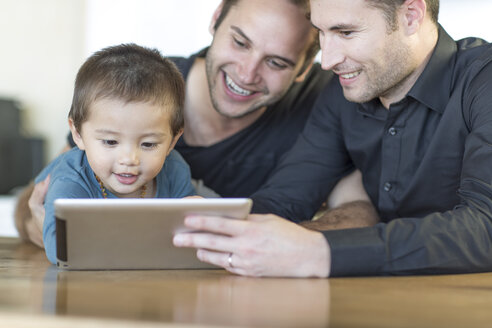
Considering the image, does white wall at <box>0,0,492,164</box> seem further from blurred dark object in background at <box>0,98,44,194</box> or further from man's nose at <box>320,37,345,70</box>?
man's nose at <box>320,37,345,70</box>

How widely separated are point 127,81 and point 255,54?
0.78 meters

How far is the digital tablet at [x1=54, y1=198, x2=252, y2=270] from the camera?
1.21 m

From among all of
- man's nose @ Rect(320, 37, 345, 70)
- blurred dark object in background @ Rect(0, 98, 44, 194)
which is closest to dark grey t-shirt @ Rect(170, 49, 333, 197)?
man's nose @ Rect(320, 37, 345, 70)

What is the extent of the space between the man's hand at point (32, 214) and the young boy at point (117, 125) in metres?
0.23

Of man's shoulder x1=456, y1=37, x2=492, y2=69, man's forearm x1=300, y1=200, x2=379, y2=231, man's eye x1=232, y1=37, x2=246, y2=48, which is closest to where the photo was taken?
man's shoulder x1=456, y1=37, x2=492, y2=69

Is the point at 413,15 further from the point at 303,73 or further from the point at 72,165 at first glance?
the point at 72,165

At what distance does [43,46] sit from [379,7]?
538 centimetres

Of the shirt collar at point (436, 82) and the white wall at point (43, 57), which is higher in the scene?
the shirt collar at point (436, 82)

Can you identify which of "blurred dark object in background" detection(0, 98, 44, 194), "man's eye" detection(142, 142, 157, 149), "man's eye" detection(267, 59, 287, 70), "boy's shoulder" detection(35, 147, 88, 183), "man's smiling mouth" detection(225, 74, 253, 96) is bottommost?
"blurred dark object in background" detection(0, 98, 44, 194)

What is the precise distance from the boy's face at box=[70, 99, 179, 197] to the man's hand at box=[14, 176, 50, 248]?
0.33m

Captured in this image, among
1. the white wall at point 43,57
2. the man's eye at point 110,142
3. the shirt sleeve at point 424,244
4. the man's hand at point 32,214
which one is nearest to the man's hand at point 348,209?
the shirt sleeve at point 424,244

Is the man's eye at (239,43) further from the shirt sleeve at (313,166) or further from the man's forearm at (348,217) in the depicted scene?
the man's forearm at (348,217)

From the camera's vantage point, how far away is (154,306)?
3.09ft

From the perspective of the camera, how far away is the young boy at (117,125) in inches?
62.4
